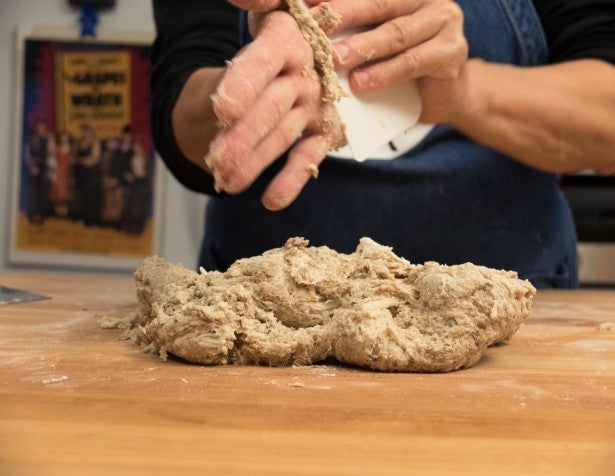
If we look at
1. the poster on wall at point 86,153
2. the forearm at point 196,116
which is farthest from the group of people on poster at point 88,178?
the forearm at point 196,116

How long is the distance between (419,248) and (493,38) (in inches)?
16.0

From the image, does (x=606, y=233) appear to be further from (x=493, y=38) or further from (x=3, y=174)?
(x=3, y=174)

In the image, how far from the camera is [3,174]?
99.4 inches

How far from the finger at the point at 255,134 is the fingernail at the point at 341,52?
54 mm

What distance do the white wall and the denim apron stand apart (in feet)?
3.54

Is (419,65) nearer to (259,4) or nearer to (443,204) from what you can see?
(259,4)

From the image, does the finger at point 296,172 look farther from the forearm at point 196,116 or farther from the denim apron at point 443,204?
the denim apron at point 443,204

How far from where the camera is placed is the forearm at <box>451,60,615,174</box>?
1.21 meters

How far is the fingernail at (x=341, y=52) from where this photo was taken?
92 cm

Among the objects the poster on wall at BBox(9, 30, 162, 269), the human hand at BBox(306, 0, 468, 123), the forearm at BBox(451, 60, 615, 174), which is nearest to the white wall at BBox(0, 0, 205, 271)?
the poster on wall at BBox(9, 30, 162, 269)

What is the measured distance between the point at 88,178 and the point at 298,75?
1742 mm

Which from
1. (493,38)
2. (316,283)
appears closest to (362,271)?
(316,283)

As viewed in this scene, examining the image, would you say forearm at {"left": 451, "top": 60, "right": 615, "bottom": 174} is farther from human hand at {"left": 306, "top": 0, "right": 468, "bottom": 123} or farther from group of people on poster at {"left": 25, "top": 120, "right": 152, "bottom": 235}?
group of people on poster at {"left": 25, "top": 120, "right": 152, "bottom": 235}

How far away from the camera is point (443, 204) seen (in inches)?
53.2
